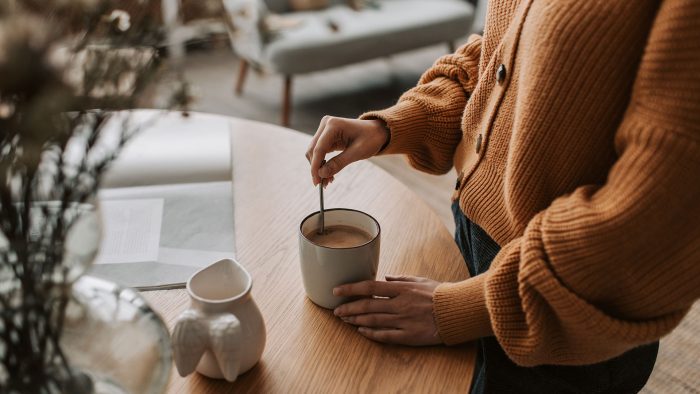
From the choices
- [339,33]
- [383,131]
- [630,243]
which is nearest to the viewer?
[630,243]

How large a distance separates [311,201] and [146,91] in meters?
0.59

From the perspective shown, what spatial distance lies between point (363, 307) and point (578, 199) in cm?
28

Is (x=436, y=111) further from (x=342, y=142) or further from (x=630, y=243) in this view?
(x=630, y=243)

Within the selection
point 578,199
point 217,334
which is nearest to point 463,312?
point 578,199

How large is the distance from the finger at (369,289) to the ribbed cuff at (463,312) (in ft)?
0.18

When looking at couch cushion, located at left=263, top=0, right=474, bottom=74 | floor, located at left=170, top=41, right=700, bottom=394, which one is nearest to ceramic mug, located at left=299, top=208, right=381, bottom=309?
floor, located at left=170, top=41, right=700, bottom=394

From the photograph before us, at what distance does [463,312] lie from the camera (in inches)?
30.2

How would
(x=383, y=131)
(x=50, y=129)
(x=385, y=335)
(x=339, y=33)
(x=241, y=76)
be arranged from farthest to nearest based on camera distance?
1. (x=241, y=76)
2. (x=339, y=33)
3. (x=383, y=131)
4. (x=385, y=335)
5. (x=50, y=129)

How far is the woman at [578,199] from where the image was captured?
608 mm

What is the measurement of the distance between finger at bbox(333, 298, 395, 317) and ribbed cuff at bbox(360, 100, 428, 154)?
11.9 inches

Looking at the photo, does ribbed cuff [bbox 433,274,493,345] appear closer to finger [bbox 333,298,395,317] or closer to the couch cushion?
finger [bbox 333,298,395,317]

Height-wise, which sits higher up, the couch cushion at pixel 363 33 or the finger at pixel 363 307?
the finger at pixel 363 307

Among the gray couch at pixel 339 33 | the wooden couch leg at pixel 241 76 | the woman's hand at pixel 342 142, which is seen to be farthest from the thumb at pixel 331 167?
the wooden couch leg at pixel 241 76

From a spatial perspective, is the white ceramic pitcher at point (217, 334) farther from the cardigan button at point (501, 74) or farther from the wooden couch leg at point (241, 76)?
the wooden couch leg at point (241, 76)
